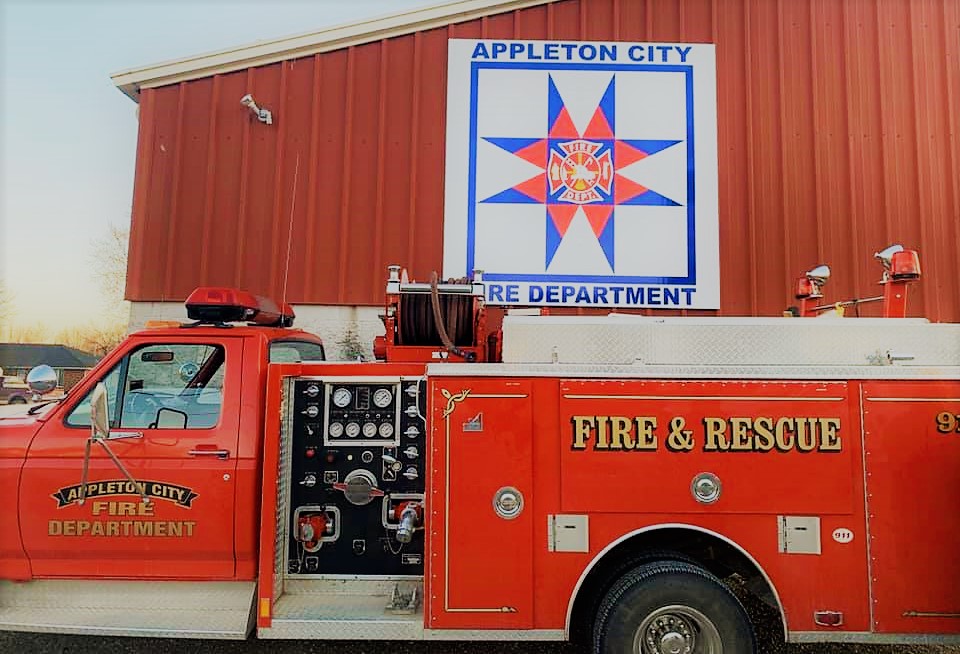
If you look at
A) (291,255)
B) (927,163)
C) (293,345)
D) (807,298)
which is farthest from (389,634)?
(927,163)

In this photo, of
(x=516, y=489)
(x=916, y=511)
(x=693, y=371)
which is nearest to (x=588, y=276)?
(x=693, y=371)

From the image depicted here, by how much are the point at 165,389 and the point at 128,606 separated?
1.23 metres

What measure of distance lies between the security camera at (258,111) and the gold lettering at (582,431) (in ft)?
18.7

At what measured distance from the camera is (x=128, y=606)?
133 inches

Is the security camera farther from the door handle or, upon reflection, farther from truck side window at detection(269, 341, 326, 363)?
the door handle

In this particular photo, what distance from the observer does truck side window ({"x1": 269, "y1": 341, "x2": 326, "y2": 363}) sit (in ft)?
12.6

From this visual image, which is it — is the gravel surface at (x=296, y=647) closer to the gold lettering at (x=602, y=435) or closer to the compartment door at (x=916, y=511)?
the compartment door at (x=916, y=511)

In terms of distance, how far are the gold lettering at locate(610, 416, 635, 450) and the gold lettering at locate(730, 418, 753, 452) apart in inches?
20.7

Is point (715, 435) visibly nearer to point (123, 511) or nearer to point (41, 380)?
point (123, 511)

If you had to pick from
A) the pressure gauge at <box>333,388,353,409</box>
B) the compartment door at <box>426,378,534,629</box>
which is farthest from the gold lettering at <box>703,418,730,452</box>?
the pressure gauge at <box>333,388,353,409</box>

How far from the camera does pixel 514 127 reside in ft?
23.2

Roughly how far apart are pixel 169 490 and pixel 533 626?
2.16 metres

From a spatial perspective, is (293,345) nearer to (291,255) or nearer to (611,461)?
(611,461)

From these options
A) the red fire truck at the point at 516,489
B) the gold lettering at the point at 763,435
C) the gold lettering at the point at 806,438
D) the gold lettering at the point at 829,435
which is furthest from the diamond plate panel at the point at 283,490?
the gold lettering at the point at 829,435
